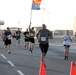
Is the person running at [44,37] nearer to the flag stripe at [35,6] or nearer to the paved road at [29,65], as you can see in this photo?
the paved road at [29,65]

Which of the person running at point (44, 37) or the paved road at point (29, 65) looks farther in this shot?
the person running at point (44, 37)

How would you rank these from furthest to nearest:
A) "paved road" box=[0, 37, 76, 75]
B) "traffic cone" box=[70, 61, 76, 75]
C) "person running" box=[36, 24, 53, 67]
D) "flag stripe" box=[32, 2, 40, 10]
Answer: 1. "flag stripe" box=[32, 2, 40, 10]
2. "person running" box=[36, 24, 53, 67]
3. "paved road" box=[0, 37, 76, 75]
4. "traffic cone" box=[70, 61, 76, 75]

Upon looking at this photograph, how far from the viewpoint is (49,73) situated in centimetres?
1270

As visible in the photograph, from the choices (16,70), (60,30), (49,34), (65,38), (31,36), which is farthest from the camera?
(60,30)

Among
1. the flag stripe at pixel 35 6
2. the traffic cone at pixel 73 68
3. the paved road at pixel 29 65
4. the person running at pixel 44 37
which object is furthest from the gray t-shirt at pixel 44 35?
the flag stripe at pixel 35 6

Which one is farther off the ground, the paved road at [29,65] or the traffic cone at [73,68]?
the traffic cone at [73,68]

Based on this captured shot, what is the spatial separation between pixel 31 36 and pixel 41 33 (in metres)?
9.54

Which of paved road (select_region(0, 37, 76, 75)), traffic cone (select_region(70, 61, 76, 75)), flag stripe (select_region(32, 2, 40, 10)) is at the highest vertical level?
flag stripe (select_region(32, 2, 40, 10))

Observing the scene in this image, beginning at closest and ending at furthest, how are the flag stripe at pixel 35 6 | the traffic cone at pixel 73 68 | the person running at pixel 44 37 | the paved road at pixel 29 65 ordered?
1. the traffic cone at pixel 73 68
2. the paved road at pixel 29 65
3. the person running at pixel 44 37
4. the flag stripe at pixel 35 6

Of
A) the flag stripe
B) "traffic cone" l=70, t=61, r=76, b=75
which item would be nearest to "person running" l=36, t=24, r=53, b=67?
"traffic cone" l=70, t=61, r=76, b=75

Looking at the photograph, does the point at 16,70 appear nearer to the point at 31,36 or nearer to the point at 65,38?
the point at 65,38

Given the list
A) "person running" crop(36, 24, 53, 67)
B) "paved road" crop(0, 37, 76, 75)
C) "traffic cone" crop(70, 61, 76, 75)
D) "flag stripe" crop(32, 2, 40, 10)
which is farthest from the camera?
"flag stripe" crop(32, 2, 40, 10)

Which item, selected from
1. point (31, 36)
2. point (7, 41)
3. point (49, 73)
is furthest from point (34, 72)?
point (31, 36)

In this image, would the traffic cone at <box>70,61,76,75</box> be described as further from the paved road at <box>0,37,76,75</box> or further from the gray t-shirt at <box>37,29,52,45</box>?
the gray t-shirt at <box>37,29,52,45</box>
